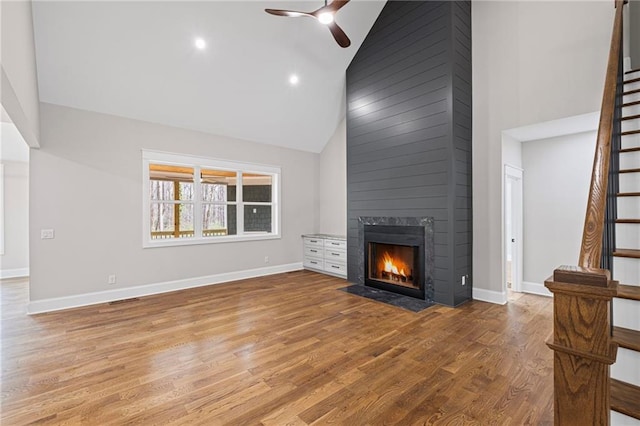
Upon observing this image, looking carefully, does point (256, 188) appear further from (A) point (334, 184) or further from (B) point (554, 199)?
(B) point (554, 199)

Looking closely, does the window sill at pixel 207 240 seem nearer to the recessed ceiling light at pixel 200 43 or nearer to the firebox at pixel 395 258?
the firebox at pixel 395 258

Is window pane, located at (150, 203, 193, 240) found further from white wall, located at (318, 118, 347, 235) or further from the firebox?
the firebox

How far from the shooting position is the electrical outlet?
161 inches

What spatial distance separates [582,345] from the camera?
102 centimetres

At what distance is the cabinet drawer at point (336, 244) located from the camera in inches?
234

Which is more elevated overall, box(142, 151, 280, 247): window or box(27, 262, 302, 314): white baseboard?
box(142, 151, 280, 247): window

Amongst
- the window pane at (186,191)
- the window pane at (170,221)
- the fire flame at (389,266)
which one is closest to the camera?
the fire flame at (389,266)

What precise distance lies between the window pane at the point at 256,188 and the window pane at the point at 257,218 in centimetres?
16

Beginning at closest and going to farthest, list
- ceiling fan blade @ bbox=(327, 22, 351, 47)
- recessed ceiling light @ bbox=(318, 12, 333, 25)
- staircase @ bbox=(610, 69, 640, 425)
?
staircase @ bbox=(610, 69, 640, 425)
recessed ceiling light @ bbox=(318, 12, 333, 25)
ceiling fan blade @ bbox=(327, 22, 351, 47)

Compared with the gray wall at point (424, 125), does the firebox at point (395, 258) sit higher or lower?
lower

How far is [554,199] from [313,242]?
14.6 ft

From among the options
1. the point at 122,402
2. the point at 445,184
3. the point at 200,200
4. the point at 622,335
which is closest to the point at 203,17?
the point at 200,200

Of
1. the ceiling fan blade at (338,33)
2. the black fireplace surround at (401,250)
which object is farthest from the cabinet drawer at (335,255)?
the ceiling fan blade at (338,33)

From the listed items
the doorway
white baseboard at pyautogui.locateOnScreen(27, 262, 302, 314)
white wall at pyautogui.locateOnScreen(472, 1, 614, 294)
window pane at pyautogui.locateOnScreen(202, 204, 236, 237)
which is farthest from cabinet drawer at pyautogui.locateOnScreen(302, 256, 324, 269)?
the doorway
